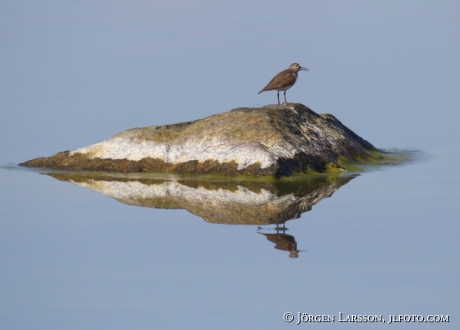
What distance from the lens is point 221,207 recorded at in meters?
19.7

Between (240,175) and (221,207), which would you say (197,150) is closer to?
(240,175)

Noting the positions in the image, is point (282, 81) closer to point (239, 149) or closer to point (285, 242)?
point (239, 149)

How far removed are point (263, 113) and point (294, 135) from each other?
99 cm

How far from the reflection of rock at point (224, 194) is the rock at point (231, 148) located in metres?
0.54

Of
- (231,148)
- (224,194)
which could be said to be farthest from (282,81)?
(224,194)

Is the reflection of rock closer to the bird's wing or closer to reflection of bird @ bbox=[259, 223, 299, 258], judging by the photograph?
reflection of bird @ bbox=[259, 223, 299, 258]

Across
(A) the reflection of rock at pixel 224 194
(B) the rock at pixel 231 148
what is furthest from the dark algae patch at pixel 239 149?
(A) the reflection of rock at pixel 224 194

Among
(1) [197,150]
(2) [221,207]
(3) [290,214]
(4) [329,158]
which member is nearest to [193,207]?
(2) [221,207]

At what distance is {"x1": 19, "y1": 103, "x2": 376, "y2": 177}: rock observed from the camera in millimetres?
22531

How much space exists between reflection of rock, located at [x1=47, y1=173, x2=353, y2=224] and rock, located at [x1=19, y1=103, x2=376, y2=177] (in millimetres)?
544

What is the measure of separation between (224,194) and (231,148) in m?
2.29

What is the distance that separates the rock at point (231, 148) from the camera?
22.5 m

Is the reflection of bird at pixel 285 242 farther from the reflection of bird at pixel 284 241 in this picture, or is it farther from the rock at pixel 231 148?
the rock at pixel 231 148

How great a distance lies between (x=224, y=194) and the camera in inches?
819
